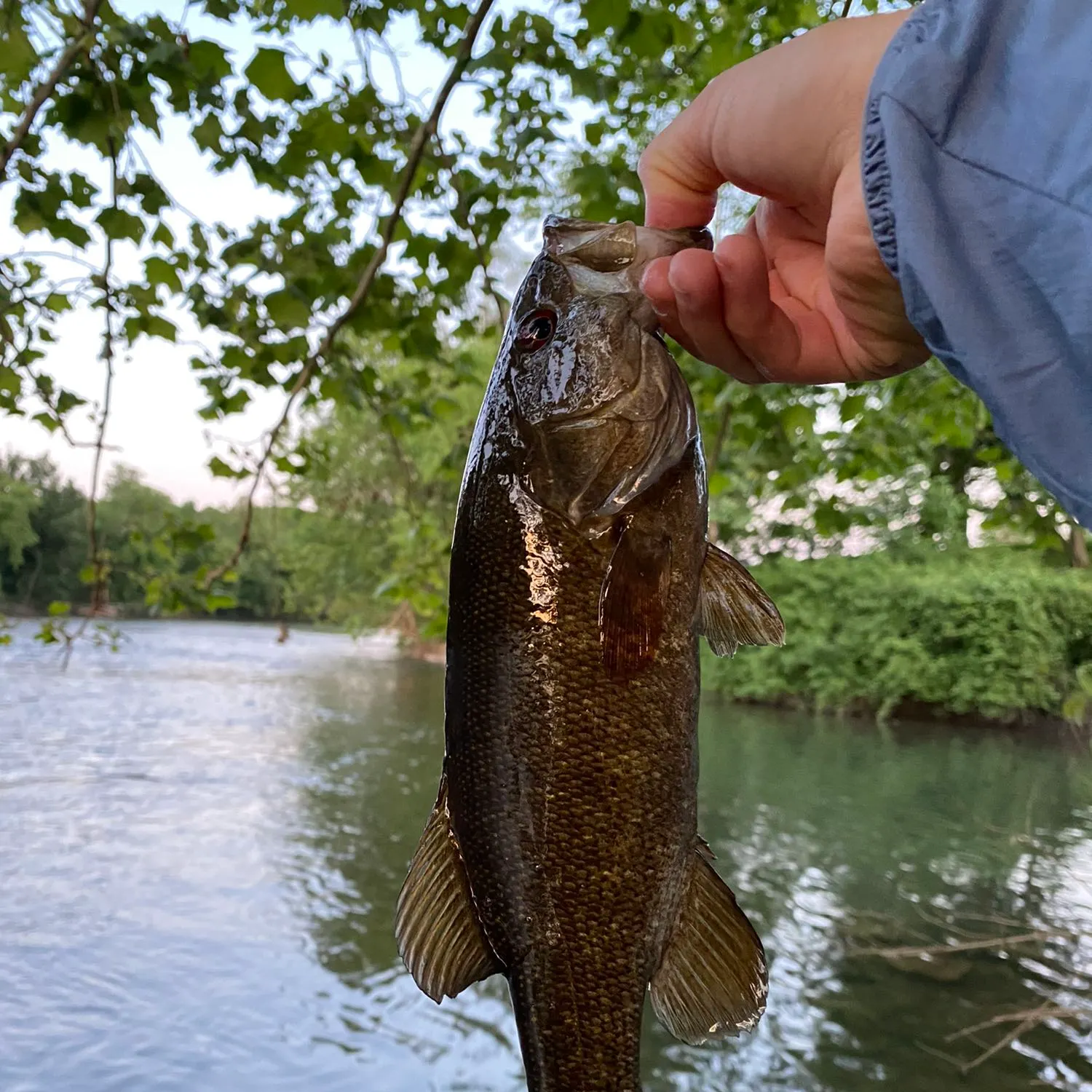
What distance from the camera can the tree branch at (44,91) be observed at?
270 centimetres

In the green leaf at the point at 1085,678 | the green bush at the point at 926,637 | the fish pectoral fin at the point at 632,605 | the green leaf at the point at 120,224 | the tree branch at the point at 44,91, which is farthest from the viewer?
the green bush at the point at 926,637

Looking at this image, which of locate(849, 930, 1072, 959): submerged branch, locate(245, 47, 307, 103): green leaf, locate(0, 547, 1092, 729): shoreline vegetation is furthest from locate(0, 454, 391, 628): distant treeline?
locate(245, 47, 307, 103): green leaf

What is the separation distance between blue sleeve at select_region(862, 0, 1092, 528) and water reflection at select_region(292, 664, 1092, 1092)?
19.0ft

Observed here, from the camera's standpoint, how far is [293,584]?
115ft

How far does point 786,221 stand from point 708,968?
4.15 ft

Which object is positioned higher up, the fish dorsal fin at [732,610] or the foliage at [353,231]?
the foliage at [353,231]

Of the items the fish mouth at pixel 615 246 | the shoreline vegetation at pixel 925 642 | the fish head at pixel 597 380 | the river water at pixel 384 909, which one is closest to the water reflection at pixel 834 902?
the river water at pixel 384 909

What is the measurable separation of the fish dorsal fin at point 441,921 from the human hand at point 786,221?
2.82 feet

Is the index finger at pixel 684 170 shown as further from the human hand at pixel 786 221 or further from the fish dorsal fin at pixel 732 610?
the fish dorsal fin at pixel 732 610

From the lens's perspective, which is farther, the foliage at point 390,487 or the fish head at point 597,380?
the foliage at point 390,487

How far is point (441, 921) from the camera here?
1470 millimetres

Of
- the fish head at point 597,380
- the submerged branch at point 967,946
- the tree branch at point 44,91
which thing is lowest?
the submerged branch at point 967,946

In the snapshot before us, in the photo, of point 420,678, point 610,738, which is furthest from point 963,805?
point 420,678

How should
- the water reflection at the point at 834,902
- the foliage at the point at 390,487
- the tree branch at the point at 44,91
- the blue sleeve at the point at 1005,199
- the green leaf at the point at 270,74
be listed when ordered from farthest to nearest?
the water reflection at the point at 834,902, the foliage at the point at 390,487, the green leaf at the point at 270,74, the tree branch at the point at 44,91, the blue sleeve at the point at 1005,199
